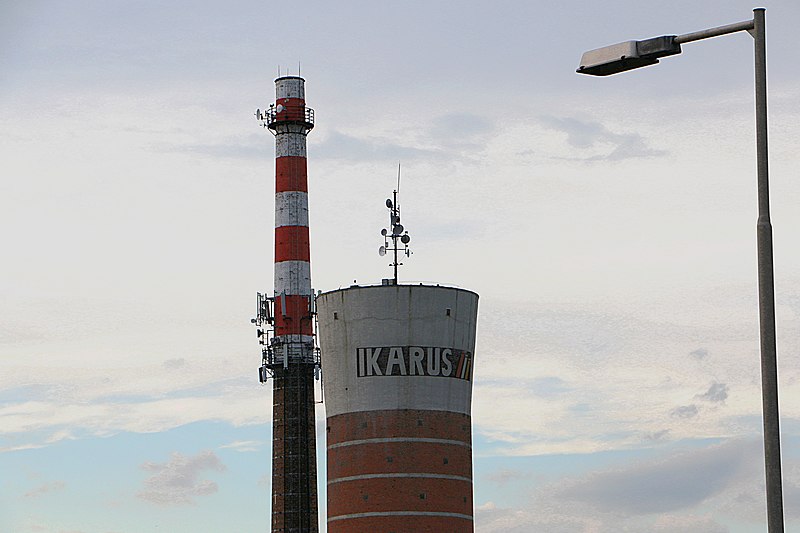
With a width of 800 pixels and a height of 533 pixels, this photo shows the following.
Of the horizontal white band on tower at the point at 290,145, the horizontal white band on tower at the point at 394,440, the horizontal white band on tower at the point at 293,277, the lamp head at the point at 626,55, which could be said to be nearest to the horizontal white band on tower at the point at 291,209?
the horizontal white band on tower at the point at 293,277

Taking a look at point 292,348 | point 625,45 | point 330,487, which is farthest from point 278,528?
point 625,45

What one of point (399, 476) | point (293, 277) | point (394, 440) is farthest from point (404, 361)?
point (293, 277)

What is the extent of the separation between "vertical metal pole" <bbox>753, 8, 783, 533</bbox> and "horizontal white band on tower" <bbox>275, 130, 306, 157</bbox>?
85069 mm

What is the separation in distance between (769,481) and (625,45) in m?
8.70

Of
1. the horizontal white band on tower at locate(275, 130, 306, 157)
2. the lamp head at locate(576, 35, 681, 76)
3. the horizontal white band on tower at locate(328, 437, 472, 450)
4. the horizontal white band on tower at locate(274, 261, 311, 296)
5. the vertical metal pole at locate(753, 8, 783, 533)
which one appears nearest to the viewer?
the vertical metal pole at locate(753, 8, 783, 533)

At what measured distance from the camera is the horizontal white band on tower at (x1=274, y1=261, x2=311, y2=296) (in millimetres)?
111812

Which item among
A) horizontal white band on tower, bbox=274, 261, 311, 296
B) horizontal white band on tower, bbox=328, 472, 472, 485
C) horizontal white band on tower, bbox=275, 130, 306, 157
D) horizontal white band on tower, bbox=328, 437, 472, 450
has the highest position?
horizontal white band on tower, bbox=275, 130, 306, 157

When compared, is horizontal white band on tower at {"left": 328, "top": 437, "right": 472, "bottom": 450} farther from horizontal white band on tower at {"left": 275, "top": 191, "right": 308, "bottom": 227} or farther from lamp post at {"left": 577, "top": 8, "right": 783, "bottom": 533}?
lamp post at {"left": 577, "top": 8, "right": 783, "bottom": 533}

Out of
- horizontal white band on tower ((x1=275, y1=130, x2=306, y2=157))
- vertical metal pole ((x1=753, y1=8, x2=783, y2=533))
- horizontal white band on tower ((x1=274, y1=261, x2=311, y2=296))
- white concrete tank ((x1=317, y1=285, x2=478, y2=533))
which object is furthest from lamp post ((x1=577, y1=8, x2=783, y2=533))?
horizontal white band on tower ((x1=275, y1=130, x2=306, y2=157))

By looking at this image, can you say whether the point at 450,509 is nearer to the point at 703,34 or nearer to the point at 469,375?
the point at 469,375

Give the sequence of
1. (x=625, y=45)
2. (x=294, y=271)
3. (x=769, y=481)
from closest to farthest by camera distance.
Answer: (x=769, y=481), (x=625, y=45), (x=294, y=271)

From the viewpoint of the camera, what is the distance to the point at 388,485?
91.6 m

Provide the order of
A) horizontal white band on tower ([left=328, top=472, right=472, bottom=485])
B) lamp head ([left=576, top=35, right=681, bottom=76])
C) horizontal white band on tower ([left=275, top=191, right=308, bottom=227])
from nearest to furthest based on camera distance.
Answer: lamp head ([left=576, top=35, right=681, bottom=76]), horizontal white band on tower ([left=328, top=472, right=472, bottom=485]), horizontal white band on tower ([left=275, top=191, right=308, bottom=227])

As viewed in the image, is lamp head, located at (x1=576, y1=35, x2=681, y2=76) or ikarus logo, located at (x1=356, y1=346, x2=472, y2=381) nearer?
lamp head, located at (x1=576, y1=35, x2=681, y2=76)
